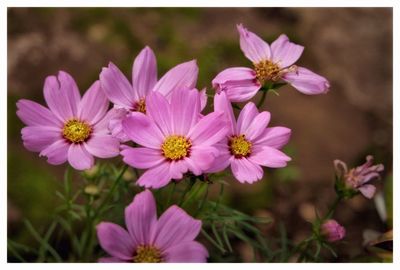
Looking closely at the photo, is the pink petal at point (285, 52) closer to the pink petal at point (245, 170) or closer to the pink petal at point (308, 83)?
the pink petal at point (308, 83)

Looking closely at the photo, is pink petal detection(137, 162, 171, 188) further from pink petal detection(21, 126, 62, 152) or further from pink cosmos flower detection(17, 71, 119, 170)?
pink petal detection(21, 126, 62, 152)

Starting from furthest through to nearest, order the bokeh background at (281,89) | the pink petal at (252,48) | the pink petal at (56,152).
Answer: the bokeh background at (281,89) < the pink petal at (252,48) < the pink petal at (56,152)

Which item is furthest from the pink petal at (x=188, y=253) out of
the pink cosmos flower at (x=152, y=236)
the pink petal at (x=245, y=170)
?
the pink petal at (x=245, y=170)

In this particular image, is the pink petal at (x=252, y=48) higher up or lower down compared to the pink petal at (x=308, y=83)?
higher up

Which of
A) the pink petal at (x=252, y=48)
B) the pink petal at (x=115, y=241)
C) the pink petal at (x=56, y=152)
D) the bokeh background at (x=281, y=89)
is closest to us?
the pink petal at (x=115, y=241)

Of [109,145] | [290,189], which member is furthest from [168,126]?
[290,189]

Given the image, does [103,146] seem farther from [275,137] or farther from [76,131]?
[275,137]
